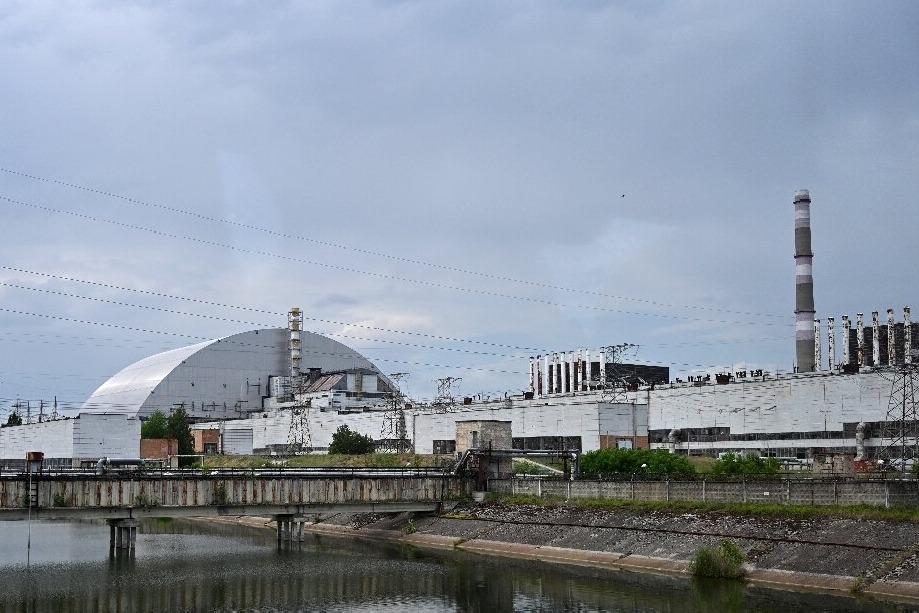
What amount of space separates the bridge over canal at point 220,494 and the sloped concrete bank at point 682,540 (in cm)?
264

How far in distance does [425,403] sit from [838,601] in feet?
293

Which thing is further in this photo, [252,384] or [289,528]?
[252,384]

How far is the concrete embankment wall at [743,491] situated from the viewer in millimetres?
42656

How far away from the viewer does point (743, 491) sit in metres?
48.9

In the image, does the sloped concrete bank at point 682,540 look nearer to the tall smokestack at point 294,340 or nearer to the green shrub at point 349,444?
the green shrub at point 349,444

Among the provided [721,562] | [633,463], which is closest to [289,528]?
[633,463]

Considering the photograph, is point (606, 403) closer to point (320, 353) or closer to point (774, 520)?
point (774, 520)

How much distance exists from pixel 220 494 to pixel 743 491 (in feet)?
85.3

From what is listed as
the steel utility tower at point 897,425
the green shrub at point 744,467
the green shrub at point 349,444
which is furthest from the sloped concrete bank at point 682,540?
the green shrub at point 349,444

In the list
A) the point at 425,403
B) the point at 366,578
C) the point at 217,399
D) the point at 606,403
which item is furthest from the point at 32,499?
the point at 217,399

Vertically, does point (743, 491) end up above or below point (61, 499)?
above

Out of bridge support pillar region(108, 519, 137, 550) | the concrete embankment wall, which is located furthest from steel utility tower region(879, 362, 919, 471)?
bridge support pillar region(108, 519, 137, 550)

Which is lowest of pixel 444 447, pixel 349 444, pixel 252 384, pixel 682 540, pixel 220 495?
pixel 682 540

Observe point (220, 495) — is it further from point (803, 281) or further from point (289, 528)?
point (803, 281)
